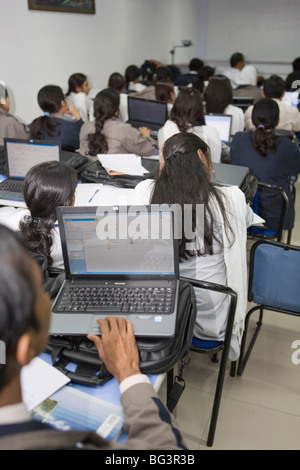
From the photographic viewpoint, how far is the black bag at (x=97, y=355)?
3.76 ft

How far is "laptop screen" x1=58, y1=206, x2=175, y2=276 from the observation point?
1.32m

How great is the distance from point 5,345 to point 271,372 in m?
1.73

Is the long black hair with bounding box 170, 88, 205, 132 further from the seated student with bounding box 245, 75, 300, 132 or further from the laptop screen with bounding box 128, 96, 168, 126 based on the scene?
the seated student with bounding box 245, 75, 300, 132

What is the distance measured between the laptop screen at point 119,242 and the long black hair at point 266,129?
5.75ft

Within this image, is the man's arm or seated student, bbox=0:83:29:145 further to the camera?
seated student, bbox=0:83:29:145

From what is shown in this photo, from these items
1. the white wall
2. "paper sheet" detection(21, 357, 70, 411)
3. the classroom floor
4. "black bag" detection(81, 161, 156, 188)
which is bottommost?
the classroom floor

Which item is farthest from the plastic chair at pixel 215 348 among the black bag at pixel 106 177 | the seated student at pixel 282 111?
the seated student at pixel 282 111

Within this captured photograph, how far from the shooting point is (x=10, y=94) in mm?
4512

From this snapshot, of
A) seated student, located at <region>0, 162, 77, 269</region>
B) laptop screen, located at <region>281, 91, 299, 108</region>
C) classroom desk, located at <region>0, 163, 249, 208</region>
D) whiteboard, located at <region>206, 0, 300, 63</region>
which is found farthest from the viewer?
whiteboard, located at <region>206, 0, 300, 63</region>

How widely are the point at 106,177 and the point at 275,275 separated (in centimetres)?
127

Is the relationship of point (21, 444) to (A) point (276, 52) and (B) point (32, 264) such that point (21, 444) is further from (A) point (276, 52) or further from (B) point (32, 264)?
(A) point (276, 52)

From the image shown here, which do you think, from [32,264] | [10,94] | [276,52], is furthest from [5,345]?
[276,52]

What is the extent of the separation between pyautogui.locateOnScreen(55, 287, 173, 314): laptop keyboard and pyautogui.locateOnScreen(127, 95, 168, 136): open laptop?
9.20ft

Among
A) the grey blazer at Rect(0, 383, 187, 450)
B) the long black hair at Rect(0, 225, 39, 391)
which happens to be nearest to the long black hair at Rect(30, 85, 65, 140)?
the grey blazer at Rect(0, 383, 187, 450)
